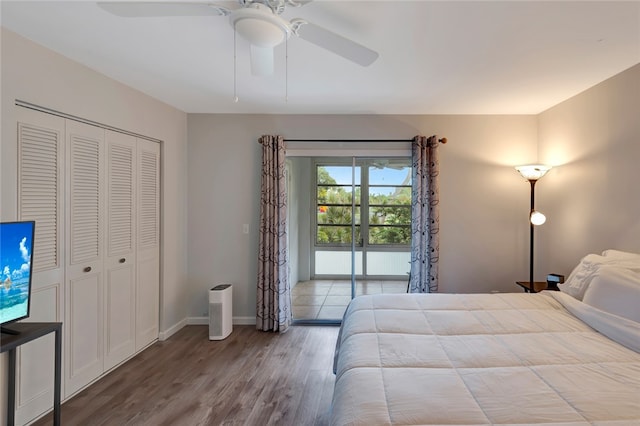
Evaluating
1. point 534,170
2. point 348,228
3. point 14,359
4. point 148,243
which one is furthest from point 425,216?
point 14,359

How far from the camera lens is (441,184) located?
12.5 feet

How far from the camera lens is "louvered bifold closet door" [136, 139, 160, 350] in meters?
3.18

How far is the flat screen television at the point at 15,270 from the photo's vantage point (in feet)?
5.62

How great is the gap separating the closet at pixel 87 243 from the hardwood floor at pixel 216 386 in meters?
0.23

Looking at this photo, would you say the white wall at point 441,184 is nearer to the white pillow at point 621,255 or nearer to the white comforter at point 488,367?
the white pillow at point 621,255

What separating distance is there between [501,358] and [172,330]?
11.2 ft

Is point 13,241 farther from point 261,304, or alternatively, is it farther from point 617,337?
point 617,337

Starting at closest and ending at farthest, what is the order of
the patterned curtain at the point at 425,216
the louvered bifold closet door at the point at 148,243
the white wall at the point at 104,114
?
the white wall at the point at 104,114, the louvered bifold closet door at the point at 148,243, the patterned curtain at the point at 425,216

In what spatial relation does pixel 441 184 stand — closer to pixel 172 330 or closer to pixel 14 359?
pixel 172 330

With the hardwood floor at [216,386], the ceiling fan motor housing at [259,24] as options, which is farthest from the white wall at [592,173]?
the ceiling fan motor housing at [259,24]

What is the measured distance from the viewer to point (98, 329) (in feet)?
8.77

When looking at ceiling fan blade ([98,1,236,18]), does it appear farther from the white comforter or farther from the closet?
the white comforter

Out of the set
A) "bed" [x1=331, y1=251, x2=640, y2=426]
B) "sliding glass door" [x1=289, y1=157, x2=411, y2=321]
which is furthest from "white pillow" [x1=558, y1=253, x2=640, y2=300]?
"sliding glass door" [x1=289, y1=157, x2=411, y2=321]

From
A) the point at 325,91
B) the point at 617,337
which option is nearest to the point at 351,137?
the point at 325,91
